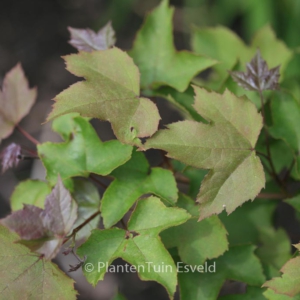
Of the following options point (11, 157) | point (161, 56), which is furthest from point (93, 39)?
point (11, 157)

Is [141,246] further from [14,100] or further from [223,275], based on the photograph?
[14,100]

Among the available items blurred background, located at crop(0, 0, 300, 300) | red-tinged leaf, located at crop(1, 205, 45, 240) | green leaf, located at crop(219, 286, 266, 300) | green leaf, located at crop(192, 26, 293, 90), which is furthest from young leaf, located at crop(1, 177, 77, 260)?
blurred background, located at crop(0, 0, 300, 300)

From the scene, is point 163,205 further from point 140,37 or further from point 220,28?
point 220,28

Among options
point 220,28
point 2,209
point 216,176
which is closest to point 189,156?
point 216,176

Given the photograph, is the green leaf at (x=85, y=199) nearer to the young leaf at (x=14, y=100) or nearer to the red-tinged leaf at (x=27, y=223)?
the red-tinged leaf at (x=27, y=223)

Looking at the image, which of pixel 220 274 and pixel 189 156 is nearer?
pixel 189 156

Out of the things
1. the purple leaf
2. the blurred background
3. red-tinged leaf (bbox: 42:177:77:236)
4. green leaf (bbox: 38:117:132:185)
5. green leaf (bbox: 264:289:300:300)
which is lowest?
the blurred background

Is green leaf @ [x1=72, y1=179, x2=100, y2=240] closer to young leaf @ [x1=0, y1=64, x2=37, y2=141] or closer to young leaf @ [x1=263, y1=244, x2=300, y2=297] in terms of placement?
young leaf @ [x1=0, y1=64, x2=37, y2=141]
